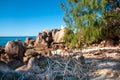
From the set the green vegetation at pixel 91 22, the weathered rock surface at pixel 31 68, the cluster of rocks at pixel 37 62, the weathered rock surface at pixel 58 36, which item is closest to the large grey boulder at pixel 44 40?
the cluster of rocks at pixel 37 62

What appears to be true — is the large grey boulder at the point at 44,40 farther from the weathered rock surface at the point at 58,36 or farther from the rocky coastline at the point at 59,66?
the rocky coastline at the point at 59,66

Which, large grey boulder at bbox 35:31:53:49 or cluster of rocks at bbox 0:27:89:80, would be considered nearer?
cluster of rocks at bbox 0:27:89:80

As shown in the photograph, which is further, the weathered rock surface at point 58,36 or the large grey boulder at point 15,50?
the weathered rock surface at point 58,36

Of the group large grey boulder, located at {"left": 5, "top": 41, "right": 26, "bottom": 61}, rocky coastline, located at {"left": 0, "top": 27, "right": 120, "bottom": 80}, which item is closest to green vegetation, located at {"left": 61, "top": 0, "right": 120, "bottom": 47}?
rocky coastline, located at {"left": 0, "top": 27, "right": 120, "bottom": 80}

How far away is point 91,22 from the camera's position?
24.9 meters

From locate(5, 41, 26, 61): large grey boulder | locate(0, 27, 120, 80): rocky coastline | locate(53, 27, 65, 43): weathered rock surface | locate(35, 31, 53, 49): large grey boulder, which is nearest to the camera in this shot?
locate(0, 27, 120, 80): rocky coastline

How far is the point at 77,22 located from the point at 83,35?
1192 millimetres

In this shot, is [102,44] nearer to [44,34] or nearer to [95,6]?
[95,6]

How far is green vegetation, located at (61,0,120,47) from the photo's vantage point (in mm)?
24734

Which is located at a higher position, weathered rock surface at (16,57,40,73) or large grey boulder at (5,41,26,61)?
large grey boulder at (5,41,26,61)

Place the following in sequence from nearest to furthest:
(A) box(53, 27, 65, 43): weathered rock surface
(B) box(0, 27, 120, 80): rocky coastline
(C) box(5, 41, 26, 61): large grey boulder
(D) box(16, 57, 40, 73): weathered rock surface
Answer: (B) box(0, 27, 120, 80): rocky coastline, (D) box(16, 57, 40, 73): weathered rock surface, (C) box(5, 41, 26, 61): large grey boulder, (A) box(53, 27, 65, 43): weathered rock surface

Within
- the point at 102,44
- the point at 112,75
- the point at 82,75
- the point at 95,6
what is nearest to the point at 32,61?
the point at 112,75

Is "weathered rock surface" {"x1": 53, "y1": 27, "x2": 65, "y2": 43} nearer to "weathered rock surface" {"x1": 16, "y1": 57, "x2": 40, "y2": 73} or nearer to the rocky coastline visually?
the rocky coastline

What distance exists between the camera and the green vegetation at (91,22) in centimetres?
2473
